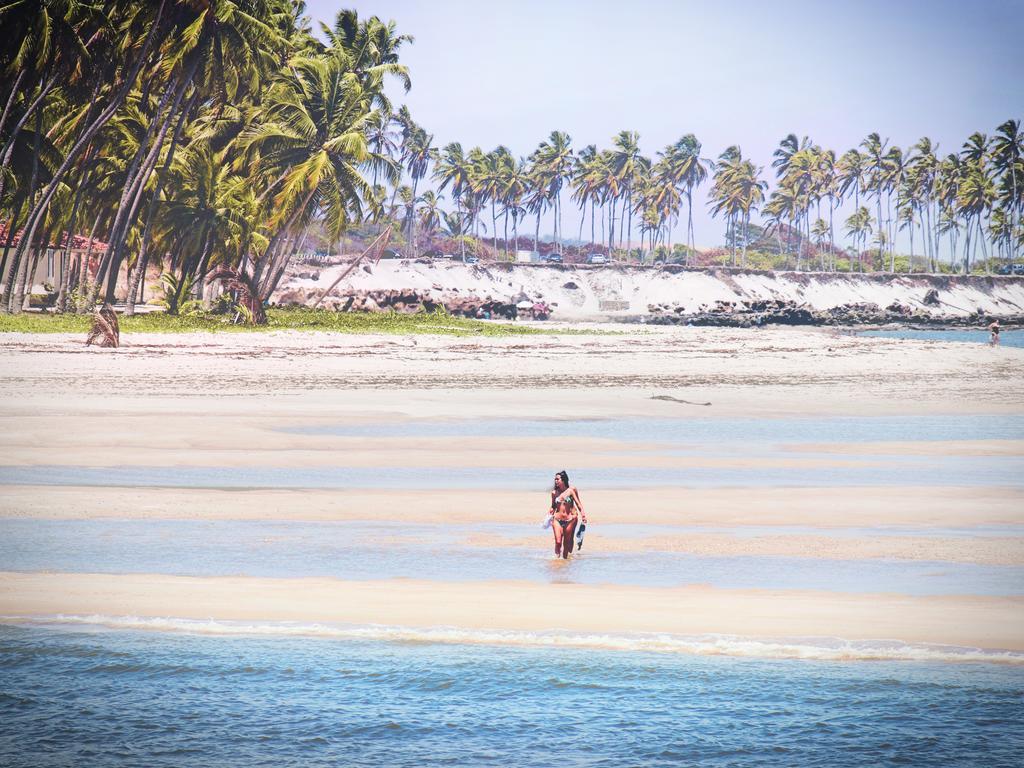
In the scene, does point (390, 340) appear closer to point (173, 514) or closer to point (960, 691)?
point (173, 514)

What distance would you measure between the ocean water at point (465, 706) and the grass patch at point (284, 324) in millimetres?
30051

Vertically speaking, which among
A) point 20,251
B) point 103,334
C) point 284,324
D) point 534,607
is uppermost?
point 20,251

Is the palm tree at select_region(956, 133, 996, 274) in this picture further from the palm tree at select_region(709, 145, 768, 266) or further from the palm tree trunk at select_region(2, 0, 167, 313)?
the palm tree trunk at select_region(2, 0, 167, 313)

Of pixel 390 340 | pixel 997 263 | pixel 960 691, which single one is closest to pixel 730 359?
pixel 390 340

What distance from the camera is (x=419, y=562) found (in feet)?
38.7

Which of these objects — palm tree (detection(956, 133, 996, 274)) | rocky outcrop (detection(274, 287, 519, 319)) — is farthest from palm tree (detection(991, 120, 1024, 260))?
rocky outcrop (detection(274, 287, 519, 319))

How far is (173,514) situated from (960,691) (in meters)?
9.58

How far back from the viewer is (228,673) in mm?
9250

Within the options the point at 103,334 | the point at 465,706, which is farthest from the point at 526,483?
the point at 103,334

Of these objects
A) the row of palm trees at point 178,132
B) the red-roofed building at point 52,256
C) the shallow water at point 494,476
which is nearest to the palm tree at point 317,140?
the row of palm trees at point 178,132

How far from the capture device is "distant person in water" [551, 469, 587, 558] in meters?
11.7

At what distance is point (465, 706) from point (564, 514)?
11.1 ft

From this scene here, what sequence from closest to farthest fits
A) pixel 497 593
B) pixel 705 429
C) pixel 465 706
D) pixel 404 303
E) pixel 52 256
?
pixel 465 706 < pixel 497 593 < pixel 705 429 < pixel 52 256 < pixel 404 303

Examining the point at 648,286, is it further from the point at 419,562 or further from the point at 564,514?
the point at 419,562
